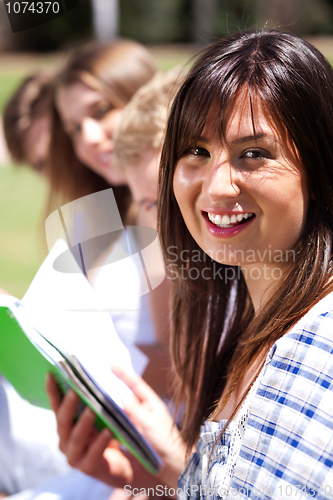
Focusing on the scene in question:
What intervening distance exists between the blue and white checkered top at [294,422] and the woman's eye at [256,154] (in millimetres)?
271

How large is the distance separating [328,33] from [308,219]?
35.4ft

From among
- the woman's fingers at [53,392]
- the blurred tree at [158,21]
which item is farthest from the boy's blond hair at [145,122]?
the blurred tree at [158,21]

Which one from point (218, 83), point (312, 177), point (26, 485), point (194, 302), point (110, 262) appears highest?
point (218, 83)

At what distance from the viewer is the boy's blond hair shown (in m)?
1.62

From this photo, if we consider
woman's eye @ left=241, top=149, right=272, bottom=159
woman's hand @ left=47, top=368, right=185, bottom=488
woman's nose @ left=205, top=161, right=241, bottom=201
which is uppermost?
woman's eye @ left=241, top=149, right=272, bottom=159

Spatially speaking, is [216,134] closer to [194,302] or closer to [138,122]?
[194,302]

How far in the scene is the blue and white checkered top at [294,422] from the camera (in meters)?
0.69

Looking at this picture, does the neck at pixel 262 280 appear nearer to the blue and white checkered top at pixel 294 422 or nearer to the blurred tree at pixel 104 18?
the blue and white checkered top at pixel 294 422

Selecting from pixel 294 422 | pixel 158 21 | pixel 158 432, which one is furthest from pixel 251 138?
pixel 158 21

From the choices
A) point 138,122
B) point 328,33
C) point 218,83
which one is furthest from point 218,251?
point 328,33

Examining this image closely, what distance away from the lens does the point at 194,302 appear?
4.02ft

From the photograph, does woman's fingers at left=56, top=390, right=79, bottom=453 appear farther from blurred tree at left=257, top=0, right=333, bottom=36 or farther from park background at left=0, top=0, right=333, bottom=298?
blurred tree at left=257, top=0, right=333, bottom=36

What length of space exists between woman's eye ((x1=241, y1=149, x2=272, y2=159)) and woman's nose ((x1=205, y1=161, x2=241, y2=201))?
0.03 meters

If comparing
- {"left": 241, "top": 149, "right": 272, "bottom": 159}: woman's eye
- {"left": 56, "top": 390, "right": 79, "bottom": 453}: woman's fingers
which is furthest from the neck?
{"left": 56, "top": 390, "right": 79, "bottom": 453}: woman's fingers
